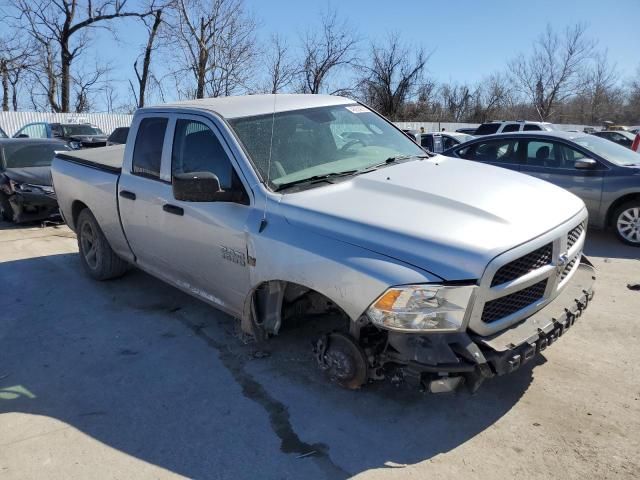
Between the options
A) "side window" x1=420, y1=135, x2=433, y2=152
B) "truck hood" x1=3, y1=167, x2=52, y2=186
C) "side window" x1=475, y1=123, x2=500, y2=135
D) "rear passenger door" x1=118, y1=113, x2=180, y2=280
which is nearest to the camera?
"rear passenger door" x1=118, y1=113, x2=180, y2=280

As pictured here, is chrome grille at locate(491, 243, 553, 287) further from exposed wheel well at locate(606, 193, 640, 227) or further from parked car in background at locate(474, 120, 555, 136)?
parked car in background at locate(474, 120, 555, 136)

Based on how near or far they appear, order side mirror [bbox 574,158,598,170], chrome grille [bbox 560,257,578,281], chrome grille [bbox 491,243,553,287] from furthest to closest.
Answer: side mirror [bbox 574,158,598,170], chrome grille [bbox 560,257,578,281], chrome grille [bbox 491,243,553,287]

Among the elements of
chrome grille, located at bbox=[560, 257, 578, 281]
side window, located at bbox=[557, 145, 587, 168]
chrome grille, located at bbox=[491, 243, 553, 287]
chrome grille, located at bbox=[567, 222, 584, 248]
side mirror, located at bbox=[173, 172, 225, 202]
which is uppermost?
side window, located at bbox=[557, 145, 587, 168]

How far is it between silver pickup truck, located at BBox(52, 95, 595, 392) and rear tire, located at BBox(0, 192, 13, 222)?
5738mm

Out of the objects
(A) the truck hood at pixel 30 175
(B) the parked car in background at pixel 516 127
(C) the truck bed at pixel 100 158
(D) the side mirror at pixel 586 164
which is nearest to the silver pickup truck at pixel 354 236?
(C) the truck bed at pixel 100 158

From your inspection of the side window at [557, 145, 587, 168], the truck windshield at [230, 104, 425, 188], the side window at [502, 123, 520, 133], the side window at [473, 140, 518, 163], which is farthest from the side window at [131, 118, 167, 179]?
the side window at [502, 123, 520, 133]

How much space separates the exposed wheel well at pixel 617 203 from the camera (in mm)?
7067

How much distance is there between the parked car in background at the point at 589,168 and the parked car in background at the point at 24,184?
7878 millimetres

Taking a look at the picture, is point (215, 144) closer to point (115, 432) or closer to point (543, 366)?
point (115, 432)

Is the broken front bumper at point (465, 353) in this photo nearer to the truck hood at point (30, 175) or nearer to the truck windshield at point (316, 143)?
the truck windshield at point (316, 143)

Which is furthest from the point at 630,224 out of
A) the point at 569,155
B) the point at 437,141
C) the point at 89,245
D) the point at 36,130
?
the point at 36,130

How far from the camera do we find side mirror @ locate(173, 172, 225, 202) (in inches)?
128

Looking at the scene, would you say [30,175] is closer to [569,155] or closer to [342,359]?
[342,359]

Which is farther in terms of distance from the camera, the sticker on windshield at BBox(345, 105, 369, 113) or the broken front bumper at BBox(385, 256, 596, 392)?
the sticker on windshield at BBox(345, 105, 369, 113)
